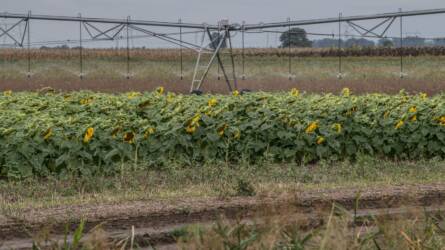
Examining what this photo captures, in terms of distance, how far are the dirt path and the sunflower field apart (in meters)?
2.19

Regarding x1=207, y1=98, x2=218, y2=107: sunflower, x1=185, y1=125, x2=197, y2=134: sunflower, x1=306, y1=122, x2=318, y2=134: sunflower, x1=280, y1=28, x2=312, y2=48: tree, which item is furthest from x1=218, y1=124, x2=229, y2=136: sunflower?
x1=280, y1=28, x2=312, y2=48: tree

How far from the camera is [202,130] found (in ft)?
39.6

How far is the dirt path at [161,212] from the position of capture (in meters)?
7.75

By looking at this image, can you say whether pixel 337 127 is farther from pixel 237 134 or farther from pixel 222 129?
pixel 222 129

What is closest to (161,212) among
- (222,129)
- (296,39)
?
(222,129)

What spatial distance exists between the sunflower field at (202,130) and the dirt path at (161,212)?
7.20 feet

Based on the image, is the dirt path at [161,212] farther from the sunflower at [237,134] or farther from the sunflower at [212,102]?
the sunflower at [212,102]

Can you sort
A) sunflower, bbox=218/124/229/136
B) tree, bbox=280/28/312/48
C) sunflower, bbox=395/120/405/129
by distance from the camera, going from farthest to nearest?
tree, bbox=280/28/312/48
sunflower, bbox=395/120/405/129
sunflower, bbox=218/124/229/136

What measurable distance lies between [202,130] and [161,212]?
11.8ft

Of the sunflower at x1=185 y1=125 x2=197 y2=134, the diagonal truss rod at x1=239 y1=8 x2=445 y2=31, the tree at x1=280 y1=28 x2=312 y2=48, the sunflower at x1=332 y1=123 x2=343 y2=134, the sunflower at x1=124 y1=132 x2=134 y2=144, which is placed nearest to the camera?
the sunflower at x1=124 y1=132 x2=134 y2=144

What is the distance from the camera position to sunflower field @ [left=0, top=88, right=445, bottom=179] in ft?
36.0

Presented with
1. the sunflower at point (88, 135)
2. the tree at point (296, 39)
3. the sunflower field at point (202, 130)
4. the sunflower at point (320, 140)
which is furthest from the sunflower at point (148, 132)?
the tree at point (296, 39)

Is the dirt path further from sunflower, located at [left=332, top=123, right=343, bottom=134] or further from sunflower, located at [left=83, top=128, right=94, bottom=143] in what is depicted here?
sunflower, located at [left=332, top=123, right=343, bottom=134]

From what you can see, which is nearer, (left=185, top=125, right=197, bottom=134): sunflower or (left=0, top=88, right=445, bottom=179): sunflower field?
(left=0, top=88, right=445, bottom=179): sunflower field
